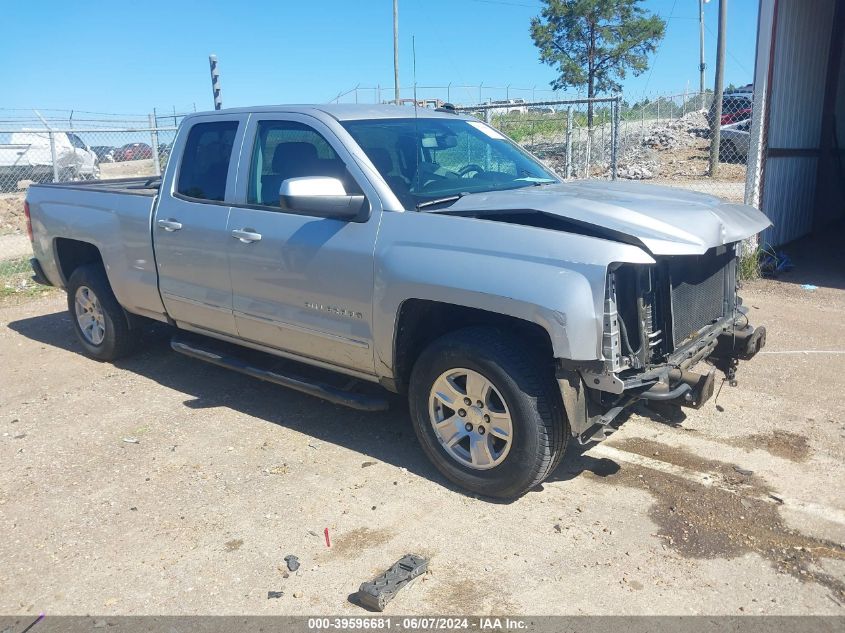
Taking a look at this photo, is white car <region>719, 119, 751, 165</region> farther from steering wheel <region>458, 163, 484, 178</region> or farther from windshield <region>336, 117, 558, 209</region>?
steering wheel <region>458, 163, 484, 178</region>

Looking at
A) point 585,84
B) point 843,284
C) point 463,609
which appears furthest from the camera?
point 585,84

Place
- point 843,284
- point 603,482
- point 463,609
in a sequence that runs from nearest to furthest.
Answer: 1. point 463,609
2. point 603,482
3. point 843,284

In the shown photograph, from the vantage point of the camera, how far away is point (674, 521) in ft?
12.1

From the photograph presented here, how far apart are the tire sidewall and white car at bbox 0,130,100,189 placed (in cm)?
1520

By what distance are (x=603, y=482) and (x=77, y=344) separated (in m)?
5.31

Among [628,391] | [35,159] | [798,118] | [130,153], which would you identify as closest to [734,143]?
[798,118]

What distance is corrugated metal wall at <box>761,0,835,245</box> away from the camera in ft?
31.3

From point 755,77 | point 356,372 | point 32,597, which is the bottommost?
point 32,597

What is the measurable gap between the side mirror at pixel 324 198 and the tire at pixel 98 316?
281cm

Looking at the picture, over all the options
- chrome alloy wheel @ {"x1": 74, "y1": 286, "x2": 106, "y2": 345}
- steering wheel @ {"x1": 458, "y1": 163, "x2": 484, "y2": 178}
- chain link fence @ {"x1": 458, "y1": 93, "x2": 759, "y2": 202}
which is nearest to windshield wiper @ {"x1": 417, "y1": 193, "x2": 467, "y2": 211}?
steering wheel @ {"x1": 458, "y1": 163, "x2": 484, "y2": 178}

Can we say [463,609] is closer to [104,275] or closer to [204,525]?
[204,525]

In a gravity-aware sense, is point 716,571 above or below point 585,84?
below

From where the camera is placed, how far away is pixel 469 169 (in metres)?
4.74

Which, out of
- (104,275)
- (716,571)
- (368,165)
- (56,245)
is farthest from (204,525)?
(56,245)
